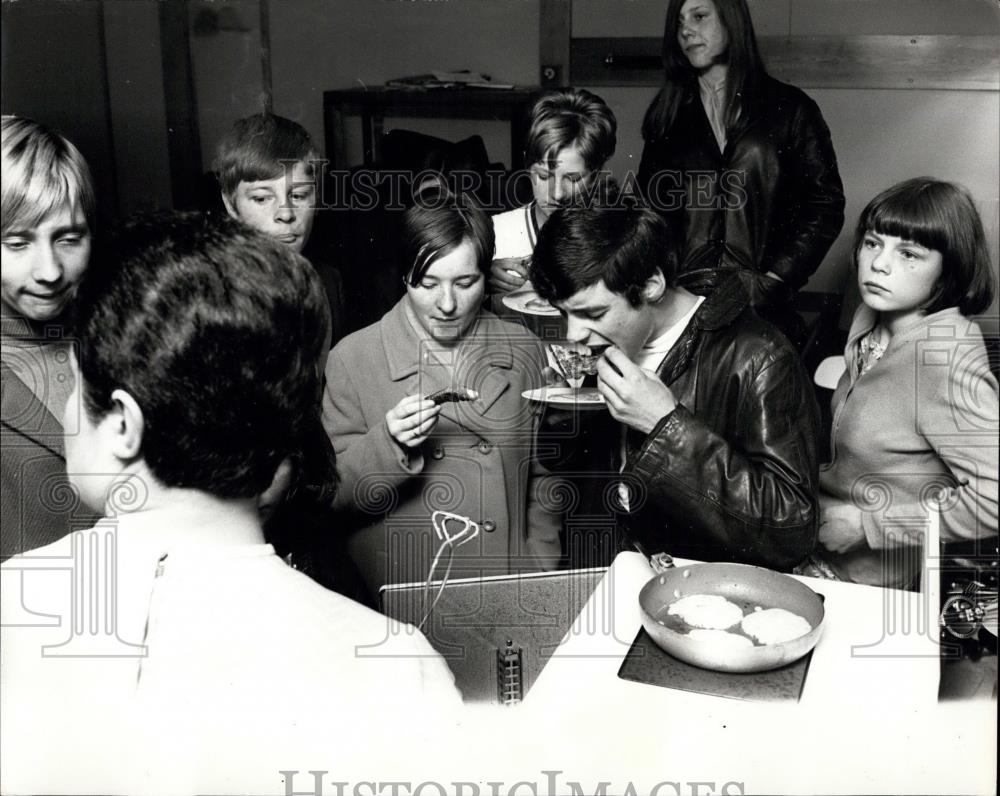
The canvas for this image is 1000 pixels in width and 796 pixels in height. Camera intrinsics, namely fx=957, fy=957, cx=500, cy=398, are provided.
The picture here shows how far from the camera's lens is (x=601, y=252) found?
191 cm

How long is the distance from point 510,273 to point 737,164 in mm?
516

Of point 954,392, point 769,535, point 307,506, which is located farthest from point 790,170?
point 307,506

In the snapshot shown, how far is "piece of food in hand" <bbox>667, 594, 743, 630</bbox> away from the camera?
1.83 meters

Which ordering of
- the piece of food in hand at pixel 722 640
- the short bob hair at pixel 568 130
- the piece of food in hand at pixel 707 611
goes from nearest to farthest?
the piece of food in hand at pixel 722 640
the piece of food in hand at pixel 707 611
the short bob hair at pixel 568 130

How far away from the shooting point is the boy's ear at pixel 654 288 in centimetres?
193

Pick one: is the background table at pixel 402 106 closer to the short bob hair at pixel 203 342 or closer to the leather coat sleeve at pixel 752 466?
the short bob hair at pixel 203 342

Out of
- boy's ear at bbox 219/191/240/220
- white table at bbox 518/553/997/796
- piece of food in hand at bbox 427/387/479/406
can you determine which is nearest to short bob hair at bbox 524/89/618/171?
piece of food in hand at bbox 427/387/479/406

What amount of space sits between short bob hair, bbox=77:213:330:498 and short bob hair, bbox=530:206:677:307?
47cm

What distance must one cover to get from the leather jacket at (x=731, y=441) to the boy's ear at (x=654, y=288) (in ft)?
0.28

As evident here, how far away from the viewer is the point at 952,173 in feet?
6.39

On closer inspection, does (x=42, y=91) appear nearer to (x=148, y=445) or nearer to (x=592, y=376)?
(x=148, y=445)

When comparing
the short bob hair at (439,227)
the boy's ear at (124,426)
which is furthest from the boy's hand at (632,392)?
the boy's ear at (124,426)

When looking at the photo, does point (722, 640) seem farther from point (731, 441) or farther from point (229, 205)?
point (229, 205)

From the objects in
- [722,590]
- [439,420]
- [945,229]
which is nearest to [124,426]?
[439,420]
